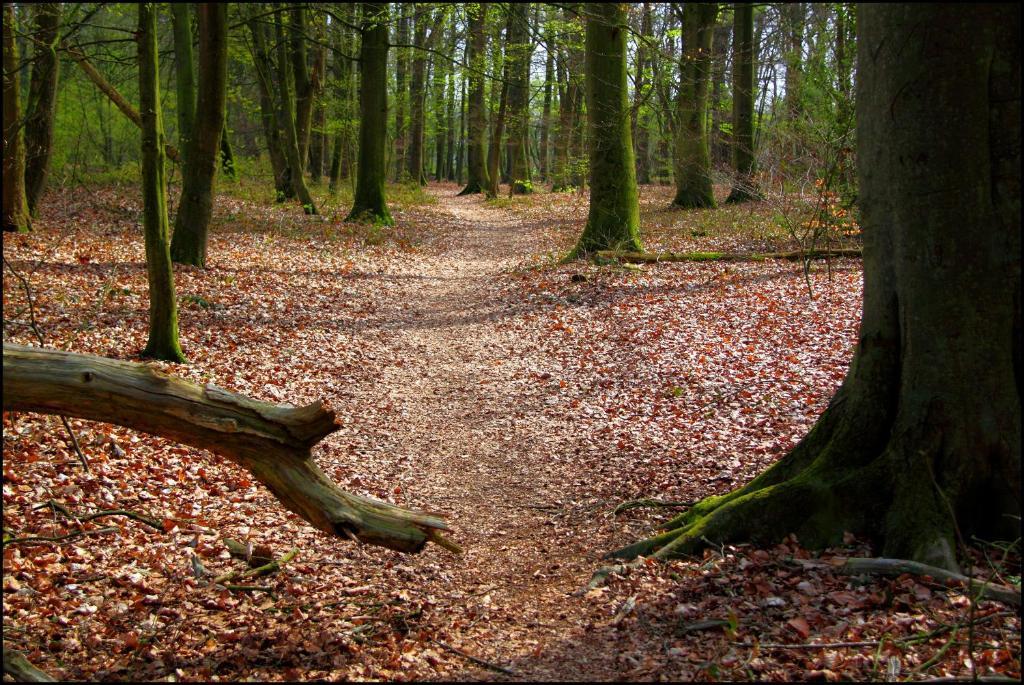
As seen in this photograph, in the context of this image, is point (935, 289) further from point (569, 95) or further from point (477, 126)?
point (477, 126)

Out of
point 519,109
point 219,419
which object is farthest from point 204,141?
point 519,109

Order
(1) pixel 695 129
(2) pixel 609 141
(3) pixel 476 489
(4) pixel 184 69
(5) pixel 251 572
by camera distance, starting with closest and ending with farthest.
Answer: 1. (5) pixel 251 572
2. (3) pixel 476 489
3. (2) pixel 609 141
4. (4) pixel 184 69
5. (1) pixel 695 129

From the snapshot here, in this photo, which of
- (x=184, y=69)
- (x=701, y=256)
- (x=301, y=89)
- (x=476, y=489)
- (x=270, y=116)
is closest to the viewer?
(x=476, y=489)

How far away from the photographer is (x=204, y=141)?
1288 centimetres

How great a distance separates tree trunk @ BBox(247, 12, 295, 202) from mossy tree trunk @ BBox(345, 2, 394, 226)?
2.81 m

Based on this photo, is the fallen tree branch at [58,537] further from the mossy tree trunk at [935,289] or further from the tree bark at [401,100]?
the tree bark at [401,100]

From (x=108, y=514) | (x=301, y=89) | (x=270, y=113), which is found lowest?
(x=108, y=514)

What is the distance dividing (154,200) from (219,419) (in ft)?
18.9

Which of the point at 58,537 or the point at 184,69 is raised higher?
the point at 184,69

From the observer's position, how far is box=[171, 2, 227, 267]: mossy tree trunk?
1217 cm

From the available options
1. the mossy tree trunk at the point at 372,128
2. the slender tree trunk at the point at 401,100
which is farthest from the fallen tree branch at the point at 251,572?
the slender tree trunk at the point at 401,100

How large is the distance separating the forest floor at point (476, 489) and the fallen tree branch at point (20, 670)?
62cm

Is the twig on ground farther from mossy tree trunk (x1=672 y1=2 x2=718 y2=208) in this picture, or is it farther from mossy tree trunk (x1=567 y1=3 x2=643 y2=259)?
mossy tree trunk (x1=672 y1=2 x2=718 y2=208)

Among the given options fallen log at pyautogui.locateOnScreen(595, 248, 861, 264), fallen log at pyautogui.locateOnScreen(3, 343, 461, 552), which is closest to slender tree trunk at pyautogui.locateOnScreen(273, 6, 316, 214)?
fallen log at pyautogui.locateOnScreen(595, 248, 861, 264)
